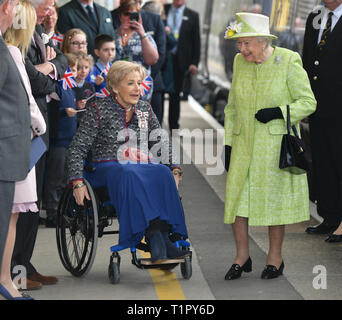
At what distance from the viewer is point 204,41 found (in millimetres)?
17938

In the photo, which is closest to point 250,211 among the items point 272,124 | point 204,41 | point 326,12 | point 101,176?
point 272,124

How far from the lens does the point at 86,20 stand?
9445 millimetres

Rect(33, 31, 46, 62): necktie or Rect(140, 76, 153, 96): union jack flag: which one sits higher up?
Rect(33, 31, 46, 62): necktie

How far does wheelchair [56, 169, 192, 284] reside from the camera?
584cm

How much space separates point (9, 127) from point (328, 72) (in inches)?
126

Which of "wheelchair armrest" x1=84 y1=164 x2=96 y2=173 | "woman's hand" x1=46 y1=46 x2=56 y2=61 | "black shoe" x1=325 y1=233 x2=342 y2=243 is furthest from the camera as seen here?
"black shoe" x1=325 y1=233 x2=342 y2=243

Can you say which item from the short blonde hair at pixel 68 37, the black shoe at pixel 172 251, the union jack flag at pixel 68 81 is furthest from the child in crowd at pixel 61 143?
the black shoe at pixel 172 251

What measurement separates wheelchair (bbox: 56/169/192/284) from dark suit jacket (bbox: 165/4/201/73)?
24.9ft

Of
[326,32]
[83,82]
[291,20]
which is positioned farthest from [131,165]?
[291,20]

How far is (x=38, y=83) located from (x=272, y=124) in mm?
1565

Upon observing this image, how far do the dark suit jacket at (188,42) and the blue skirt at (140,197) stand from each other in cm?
778

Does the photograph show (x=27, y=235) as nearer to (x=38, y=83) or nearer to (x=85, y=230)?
(x=85, y=230)

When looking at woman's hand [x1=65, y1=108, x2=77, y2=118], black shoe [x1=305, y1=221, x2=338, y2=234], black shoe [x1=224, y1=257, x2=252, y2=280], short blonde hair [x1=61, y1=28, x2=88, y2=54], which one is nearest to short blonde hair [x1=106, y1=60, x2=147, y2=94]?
black shoe [x1=224, y1=257, x2=252, y2=280]

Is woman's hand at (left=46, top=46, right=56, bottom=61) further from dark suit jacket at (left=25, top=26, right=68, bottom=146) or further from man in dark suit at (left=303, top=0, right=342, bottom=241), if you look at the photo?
man in dark suit at (left=303, top=0, right=342, bottom=241)
